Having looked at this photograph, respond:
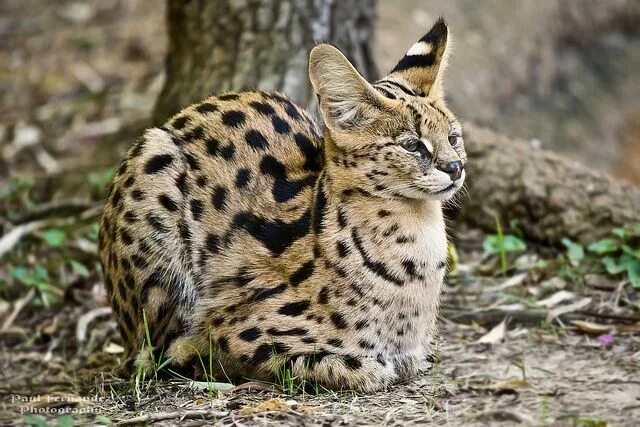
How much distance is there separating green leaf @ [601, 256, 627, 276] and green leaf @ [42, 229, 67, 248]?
345 cm

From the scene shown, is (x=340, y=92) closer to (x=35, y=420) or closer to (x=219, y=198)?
(x=219, y=198)

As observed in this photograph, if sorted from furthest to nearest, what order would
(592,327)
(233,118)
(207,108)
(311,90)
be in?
(311,90) < (592,327) < (207,108) < (233,118)

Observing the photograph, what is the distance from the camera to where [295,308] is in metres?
4.81

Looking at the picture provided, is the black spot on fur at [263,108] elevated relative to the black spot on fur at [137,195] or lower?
elevated

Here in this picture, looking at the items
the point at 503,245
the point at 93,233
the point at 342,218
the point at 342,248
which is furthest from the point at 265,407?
the point at 93,233

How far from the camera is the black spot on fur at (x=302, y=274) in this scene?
15.8 feet

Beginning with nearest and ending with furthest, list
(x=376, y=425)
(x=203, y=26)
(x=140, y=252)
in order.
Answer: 1. (x=376, y=425)
2. (x=140, y=252)
3. (x=203, y=26)

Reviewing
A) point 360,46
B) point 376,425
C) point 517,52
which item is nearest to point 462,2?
point 517,52

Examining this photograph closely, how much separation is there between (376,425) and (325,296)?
695 millimetres

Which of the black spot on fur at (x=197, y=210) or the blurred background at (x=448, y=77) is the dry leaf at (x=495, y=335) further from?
the blurred background at (x=448, y=77)

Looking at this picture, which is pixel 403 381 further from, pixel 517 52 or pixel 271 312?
pixel 517 52

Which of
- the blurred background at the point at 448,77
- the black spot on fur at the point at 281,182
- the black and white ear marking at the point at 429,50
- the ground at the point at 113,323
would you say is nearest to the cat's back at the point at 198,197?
the black spot on fur at the point at 281,182

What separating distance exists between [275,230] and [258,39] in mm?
2213

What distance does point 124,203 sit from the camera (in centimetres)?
517
